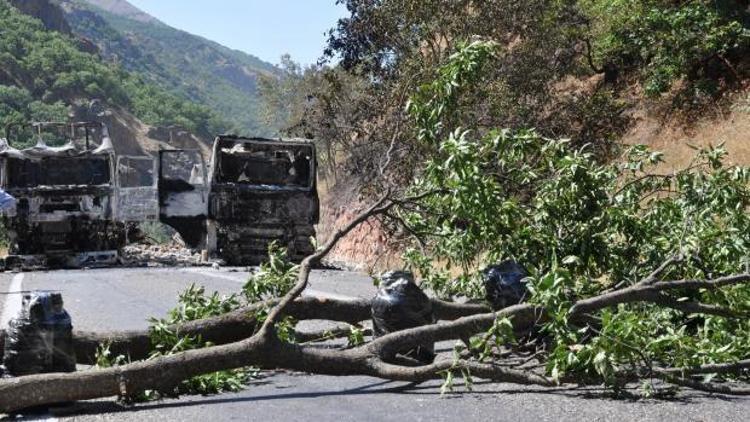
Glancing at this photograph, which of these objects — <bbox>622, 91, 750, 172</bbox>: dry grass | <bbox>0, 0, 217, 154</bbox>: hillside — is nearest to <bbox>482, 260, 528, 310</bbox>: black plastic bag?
<bbox>622, 91, 750, 172</bbox>: dry grass

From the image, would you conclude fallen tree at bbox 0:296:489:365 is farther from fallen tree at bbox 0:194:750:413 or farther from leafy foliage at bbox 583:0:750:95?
leafy foliage at bbox 583:0:750:95

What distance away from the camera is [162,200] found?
19.9 metres

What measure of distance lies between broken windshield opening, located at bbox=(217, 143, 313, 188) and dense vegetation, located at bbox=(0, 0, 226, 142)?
83.1 m

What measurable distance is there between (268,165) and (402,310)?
1367 centimetres

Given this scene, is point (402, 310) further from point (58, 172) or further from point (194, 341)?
point (58, 172)

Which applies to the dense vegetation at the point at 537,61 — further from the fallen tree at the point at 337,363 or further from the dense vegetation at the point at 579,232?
the fallen tree at the point at 337,363

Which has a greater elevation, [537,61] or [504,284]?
[537,61]

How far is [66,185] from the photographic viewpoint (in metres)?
19.8

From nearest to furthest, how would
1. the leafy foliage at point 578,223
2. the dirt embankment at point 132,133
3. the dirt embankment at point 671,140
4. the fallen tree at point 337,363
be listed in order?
the fallen tree at point 337,363 → the leafy foliage at point 578,223 → the dirt embankment at point 671,140 → the dirt embankment at point 132,133

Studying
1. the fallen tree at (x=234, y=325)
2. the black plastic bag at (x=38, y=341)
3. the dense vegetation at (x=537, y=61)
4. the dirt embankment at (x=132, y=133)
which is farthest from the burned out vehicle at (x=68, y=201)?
the dirt embankment at (x=132, y=133)

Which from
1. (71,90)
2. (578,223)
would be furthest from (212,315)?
(71,90)

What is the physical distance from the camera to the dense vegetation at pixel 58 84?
107m

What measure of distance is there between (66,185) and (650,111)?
13.9m

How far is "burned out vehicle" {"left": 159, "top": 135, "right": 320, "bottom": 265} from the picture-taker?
1884 cm
